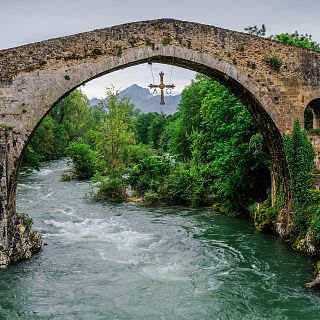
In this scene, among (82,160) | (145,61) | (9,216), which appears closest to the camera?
(9,216)

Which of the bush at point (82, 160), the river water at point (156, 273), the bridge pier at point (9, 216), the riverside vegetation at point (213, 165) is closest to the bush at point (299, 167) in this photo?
the riverside vegetation at point (213, 165)

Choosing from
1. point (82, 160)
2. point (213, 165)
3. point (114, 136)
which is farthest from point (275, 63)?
point (82, 160)

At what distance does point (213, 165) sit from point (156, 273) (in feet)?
30.4

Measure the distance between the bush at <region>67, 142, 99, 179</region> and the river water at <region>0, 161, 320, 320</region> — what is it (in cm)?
1069

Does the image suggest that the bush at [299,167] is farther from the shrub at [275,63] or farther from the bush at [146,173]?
the bush at [146,173]

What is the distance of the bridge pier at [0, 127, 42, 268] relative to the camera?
12.3m

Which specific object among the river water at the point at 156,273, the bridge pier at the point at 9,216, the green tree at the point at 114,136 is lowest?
the river water at the point at 156,273

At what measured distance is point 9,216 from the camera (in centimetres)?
1263

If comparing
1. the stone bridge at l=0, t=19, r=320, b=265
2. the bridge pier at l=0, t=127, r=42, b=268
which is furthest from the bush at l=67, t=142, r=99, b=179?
the bridge pier at l=0, t=127, r=42, b=268

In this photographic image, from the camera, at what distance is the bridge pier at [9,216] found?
12.3m

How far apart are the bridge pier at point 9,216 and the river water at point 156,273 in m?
0.36

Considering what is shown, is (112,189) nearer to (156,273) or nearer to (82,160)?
(82,160)

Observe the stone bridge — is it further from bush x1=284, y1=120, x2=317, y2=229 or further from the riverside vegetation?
the riverside vegetation

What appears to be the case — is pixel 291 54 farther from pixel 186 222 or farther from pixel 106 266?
pixel 106 266
